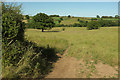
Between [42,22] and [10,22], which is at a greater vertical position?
[42,22]

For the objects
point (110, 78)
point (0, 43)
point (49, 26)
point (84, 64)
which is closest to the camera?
point (0, 43)

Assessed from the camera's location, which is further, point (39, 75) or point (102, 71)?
point (102, 71)

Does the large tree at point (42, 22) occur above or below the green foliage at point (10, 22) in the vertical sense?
above

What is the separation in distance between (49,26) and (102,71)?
4589 cm

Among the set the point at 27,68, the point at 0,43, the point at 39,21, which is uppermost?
the point at 39,21

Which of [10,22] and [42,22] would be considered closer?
[10,22]

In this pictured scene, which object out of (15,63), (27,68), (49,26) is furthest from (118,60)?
(49,26)

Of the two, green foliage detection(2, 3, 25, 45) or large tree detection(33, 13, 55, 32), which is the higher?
large tree detection(33, 13, 55, 32)

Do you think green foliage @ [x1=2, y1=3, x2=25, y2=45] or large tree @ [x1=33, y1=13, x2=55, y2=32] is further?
large tree @ [x1=33, y1=13, x2=55, y2=32]

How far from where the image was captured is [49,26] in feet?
173

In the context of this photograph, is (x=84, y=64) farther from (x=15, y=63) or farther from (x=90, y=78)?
(x=15, y=63)

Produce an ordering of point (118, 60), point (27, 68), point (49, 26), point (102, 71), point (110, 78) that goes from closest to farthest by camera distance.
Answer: point (27, 68) < point (110, 78) < point (102, 71) < point (118, 60) < point (49, 26)

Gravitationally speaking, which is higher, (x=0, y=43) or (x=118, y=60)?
(x=0, y=43)

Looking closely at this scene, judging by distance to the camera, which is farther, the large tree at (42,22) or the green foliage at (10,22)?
Result: the large tree at (42,22)
